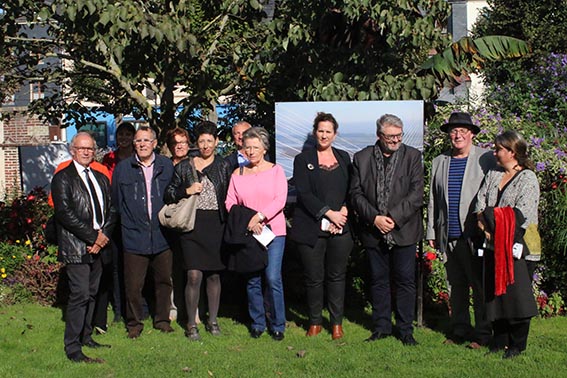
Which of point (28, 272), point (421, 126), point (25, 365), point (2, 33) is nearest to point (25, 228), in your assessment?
point (28, 272)

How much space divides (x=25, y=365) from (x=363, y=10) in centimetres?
504

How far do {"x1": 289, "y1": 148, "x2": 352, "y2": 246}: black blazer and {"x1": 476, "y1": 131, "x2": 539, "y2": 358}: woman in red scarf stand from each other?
140 centimetres

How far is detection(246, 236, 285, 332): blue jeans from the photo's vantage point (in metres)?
7.04

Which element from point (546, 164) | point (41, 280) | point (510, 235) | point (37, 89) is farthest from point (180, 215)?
point (37, 89)

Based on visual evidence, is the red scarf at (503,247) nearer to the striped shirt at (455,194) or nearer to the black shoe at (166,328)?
the striped shirt at (455,194)

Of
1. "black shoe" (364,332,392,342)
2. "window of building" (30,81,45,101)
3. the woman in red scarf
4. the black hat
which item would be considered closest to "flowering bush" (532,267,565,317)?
the woman in red scarf

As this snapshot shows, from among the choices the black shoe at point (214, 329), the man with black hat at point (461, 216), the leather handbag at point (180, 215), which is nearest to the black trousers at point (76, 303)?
the leather handbag at point (180, 215)

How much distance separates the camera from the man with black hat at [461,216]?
659 cm

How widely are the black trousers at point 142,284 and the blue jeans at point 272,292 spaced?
0.83m

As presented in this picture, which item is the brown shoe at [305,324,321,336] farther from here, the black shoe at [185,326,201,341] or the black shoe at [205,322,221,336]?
the black shoe at [185,326,201,341]

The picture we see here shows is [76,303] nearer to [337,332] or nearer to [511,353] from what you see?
[337,332]

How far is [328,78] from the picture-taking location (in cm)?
876

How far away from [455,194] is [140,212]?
289 cm

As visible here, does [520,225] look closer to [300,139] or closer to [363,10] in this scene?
[300,139]
